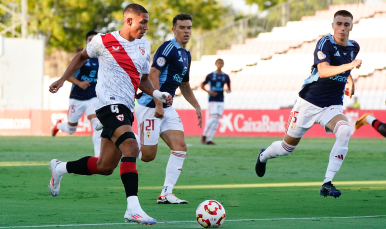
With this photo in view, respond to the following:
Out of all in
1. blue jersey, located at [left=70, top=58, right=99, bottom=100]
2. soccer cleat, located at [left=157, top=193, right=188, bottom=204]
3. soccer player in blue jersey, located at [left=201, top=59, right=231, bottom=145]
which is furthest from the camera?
soccer player in blue jersey, located at [left=201, top=59, right=231, bottom=145]

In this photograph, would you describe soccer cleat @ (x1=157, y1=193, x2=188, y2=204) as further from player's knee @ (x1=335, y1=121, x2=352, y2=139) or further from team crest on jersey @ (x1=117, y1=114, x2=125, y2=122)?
player's knee @ (x1=335, y1=121, x2=352, y2=139)

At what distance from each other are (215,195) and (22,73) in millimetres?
26013

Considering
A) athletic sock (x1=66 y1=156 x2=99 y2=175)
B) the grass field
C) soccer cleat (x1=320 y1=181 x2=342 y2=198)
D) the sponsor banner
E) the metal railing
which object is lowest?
the sponsor banner

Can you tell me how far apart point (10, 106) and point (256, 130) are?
42.3 ft

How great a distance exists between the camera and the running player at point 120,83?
6.23m

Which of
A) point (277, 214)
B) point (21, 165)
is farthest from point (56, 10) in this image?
point (277, 214)

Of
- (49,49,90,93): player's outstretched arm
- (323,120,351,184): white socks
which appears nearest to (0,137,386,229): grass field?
(323,120,351,184): white socks

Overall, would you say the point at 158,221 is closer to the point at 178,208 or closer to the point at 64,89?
the point at 178,208

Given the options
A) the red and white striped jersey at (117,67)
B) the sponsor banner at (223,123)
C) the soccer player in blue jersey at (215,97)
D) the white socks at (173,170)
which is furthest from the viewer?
the sponsor banner at (223,123)

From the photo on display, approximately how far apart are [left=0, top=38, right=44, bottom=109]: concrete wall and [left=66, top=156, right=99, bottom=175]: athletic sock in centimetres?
2580

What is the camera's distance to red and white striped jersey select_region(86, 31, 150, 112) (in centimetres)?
645

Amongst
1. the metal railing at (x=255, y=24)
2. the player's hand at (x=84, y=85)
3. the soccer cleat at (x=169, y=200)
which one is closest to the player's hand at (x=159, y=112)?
the soccer cleat at (x=169, y=200)

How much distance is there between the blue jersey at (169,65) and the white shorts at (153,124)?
0.16m

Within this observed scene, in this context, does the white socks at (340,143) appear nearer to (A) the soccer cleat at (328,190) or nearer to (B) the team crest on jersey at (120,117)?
(A) the soccer cleat at (328,190)
